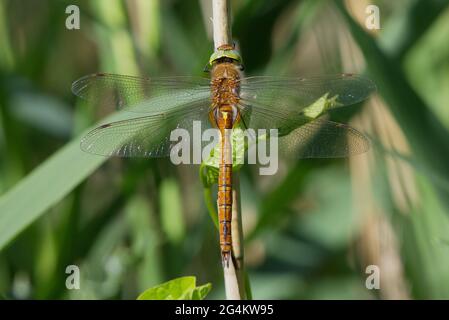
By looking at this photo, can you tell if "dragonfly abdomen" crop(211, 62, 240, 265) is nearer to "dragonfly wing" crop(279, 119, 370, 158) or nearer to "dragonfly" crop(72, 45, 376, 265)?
"dragonfly" crop(72, 45, 376, 265)

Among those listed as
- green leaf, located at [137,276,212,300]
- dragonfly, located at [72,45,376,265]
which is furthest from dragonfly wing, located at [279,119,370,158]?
green leaf, located at [137,276,212,300]

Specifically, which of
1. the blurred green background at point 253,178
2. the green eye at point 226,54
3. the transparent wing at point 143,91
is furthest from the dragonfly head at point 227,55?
the blurred green background at point 253,178

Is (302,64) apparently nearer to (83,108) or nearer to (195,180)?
(195,180)

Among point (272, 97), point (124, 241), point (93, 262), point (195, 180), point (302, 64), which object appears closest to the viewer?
point (272, 97)

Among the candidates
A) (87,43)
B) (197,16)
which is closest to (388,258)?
(197,16)

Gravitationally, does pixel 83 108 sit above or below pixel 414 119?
above

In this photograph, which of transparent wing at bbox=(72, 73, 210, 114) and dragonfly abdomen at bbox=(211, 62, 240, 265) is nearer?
dragonfly abdomen at bbox=(211, 62, 240, 265)

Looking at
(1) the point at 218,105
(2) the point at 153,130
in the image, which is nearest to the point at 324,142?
(1) the point at 218,105
